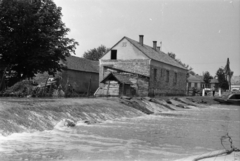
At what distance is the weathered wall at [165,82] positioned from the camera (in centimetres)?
3769

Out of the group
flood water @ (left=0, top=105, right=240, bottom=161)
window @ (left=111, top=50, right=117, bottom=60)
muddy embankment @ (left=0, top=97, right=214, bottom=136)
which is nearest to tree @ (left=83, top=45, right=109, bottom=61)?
window @ (left=111, top=50, right=117, bottom=60)

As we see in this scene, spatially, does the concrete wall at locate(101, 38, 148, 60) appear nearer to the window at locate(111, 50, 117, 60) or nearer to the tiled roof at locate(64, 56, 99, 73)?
the window at locate(111, 50, 117, 60)

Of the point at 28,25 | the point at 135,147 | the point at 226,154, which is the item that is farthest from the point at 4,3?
the point at 226,154

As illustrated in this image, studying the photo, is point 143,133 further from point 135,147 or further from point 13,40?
point 13,40

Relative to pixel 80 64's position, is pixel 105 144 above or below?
below

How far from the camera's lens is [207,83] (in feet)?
314

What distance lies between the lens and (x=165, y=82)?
41.9 meters

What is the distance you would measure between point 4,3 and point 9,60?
4.99 metres

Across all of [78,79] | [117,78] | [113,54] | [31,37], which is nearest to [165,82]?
[113,54]

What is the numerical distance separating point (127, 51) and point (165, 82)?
777cm

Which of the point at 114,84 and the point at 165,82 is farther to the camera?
the point at 165,82

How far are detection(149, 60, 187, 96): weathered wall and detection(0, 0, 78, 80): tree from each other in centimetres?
1351

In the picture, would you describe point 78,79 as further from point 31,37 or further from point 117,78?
point 31,37

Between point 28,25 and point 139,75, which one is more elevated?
point 28,25
